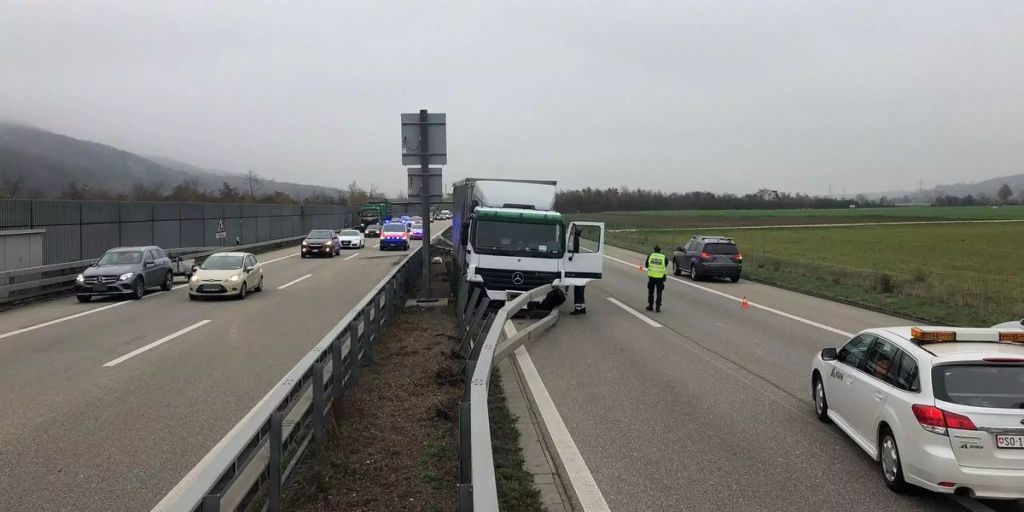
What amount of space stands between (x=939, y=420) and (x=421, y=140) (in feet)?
49.9

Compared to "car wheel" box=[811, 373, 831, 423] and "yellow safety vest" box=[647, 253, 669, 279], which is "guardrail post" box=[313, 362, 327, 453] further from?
"yellow safety vest" box=[647, 253, 669, 279]

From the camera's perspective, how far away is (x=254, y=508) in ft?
17.3

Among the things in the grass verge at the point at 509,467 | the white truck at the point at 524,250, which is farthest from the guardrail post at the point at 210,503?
the white truck at the point at 524,250

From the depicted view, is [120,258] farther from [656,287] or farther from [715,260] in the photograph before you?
[715,260]

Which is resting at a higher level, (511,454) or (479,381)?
(479,381)

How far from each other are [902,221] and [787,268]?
85.7 meters

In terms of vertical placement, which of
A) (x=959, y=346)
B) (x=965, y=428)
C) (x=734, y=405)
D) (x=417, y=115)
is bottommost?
(x=734, y=405)

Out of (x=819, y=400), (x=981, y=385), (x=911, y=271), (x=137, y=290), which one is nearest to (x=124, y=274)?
(x=137, y=290)

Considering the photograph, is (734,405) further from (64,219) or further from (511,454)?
(64,219)

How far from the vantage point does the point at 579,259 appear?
18562mm

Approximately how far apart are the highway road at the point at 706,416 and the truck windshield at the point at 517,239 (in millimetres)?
1900

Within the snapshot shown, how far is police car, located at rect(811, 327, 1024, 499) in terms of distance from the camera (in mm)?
5891

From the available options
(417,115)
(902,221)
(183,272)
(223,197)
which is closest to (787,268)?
(417,115)

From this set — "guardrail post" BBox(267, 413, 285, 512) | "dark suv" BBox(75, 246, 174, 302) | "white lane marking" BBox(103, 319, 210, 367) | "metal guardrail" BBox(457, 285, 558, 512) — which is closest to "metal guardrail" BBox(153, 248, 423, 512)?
"guardrail post" BBox(267, 413, 285, 512)
